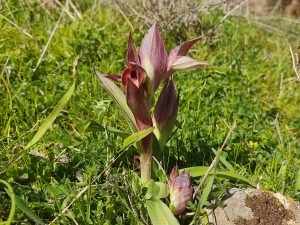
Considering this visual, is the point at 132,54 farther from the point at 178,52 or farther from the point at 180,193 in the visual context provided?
the point at 180,193

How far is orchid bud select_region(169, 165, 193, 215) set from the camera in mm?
1275

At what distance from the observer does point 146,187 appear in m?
1.33

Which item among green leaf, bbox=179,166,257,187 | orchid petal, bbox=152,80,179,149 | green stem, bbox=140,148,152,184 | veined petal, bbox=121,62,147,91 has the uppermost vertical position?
veined petal, bbox=121,62,147,91

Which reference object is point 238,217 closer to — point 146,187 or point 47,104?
point 146,187

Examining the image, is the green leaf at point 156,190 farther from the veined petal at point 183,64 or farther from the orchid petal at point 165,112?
the veined petal at point 183,64

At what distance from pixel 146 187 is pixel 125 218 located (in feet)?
0.36

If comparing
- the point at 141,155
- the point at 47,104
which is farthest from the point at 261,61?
the point at 141,155

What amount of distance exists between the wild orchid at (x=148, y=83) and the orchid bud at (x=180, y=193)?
121 millimetres

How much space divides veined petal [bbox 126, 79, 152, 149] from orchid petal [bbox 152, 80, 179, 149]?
5 centimetres

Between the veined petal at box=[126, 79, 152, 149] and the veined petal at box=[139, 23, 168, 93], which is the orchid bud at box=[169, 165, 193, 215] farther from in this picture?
the veined petal at box=[139, 23, 168, 93]

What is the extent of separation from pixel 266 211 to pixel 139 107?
0.49 m

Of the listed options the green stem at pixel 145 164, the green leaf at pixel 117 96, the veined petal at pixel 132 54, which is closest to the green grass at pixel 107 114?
the green stem at pixel 145 164

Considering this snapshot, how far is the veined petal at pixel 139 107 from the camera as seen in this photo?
1.22 m

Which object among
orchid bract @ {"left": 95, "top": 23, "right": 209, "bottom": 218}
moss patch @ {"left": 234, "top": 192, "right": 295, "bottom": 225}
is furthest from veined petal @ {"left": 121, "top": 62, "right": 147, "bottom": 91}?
moss patch @ {"left": 234, "top": 192, "right": 295, "bottom": 225}
